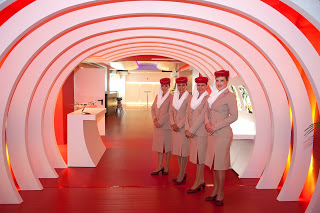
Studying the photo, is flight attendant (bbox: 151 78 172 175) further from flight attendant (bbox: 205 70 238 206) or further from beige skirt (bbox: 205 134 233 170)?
beige skirt (bbox: 205 134 233 170)

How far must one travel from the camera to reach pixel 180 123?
6117 mm

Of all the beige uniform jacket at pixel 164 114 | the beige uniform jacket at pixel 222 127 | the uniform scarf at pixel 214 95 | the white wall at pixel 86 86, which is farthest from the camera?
the white wall at pixel 86 86

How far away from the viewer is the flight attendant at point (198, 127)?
5.55 m

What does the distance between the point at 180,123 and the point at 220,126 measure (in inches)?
50.3

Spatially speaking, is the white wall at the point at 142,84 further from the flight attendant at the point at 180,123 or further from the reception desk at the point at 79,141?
the flight attendant at the point at 180,123

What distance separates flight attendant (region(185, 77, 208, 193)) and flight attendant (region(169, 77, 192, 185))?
374 mm

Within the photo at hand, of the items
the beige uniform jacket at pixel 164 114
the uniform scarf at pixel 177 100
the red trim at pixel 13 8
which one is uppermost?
the red trim at pixel 13 8

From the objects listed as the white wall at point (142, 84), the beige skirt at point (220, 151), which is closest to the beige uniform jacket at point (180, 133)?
the beige skirt at point (220, 151)

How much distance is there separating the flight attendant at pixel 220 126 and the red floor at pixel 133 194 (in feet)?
1.94

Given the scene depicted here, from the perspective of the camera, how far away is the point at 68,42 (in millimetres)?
6098

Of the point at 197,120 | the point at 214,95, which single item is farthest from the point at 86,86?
the point at 214,95

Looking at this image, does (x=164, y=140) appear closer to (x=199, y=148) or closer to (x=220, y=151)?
(x=199, y=148)

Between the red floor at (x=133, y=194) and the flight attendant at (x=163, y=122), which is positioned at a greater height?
the flight attendant at (x=163, y=122)

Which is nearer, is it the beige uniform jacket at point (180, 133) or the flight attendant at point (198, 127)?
the flight attendant at point (198, 127)
